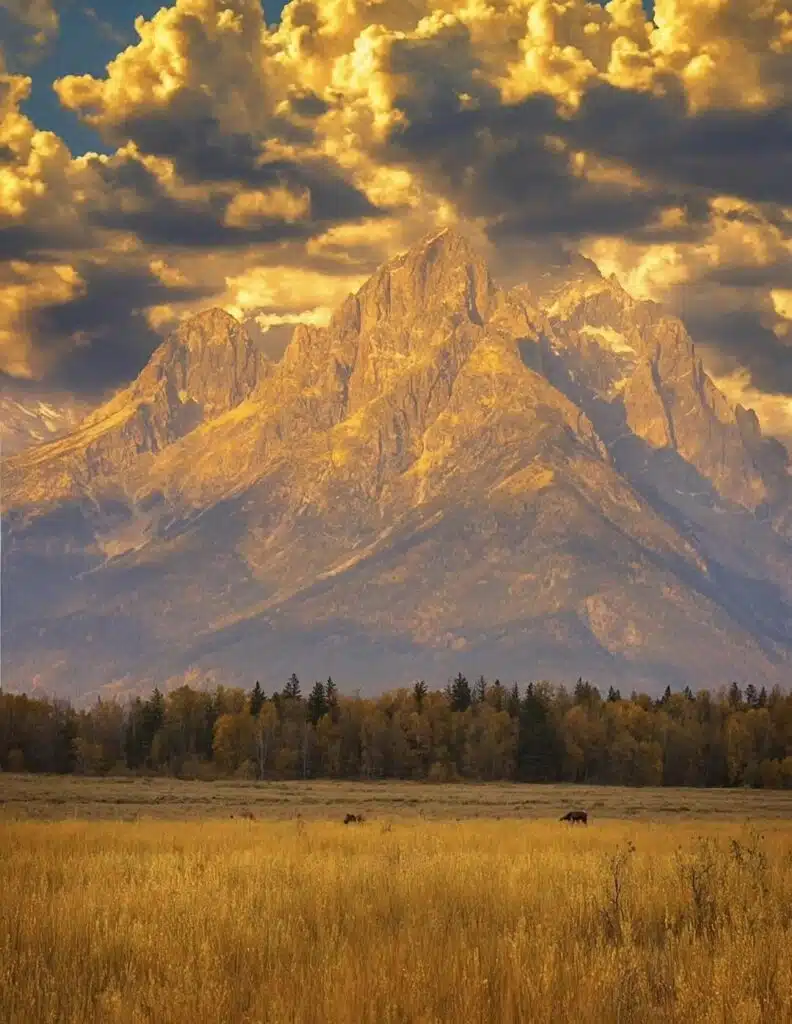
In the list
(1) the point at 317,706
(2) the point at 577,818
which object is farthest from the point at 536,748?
(2) the point at 577,818

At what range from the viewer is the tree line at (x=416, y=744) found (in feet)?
441

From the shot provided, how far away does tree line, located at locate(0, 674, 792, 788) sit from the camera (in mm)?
134500

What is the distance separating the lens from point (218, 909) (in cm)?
1755

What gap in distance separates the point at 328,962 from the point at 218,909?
371cm

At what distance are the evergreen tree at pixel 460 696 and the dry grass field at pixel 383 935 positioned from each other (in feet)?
444

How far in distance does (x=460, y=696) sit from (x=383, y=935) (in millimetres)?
152828

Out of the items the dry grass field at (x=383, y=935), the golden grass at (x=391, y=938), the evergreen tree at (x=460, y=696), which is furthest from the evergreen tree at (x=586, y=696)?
the golden grass at (x=391, y=938)

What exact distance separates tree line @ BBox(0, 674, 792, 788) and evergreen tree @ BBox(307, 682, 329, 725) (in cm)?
28

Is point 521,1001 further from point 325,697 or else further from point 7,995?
point 325,697

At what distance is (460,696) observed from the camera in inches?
6599

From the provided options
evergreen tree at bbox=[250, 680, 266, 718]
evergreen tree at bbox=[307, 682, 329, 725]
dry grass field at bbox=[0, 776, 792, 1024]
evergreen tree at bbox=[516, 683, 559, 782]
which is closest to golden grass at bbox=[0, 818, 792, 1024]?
dry grass field at bbox=[0, 776, 792, 1024]

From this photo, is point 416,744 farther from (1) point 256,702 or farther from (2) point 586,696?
(2) point 586,696

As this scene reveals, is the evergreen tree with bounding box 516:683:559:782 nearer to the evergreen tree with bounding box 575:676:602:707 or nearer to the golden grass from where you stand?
the evergreen tree with bounding box 575:676:602:707

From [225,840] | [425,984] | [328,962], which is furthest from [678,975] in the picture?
[225,840]
